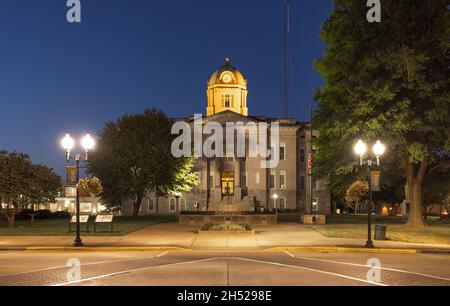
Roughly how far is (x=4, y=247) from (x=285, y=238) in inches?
559

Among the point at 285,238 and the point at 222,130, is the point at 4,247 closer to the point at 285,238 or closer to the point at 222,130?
the point at 285,238

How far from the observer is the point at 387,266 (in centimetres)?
1720

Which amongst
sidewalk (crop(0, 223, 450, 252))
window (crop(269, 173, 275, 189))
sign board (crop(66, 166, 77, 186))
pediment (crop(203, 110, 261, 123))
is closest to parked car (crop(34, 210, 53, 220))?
pediment (crop(203, 110, 261, 123))

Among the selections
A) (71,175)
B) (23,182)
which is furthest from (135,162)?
(71,175)

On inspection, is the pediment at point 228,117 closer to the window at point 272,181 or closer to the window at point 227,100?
the window at point 227,100

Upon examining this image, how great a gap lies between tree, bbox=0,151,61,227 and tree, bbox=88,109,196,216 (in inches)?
537

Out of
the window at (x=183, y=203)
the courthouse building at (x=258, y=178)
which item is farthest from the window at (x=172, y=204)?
the window at (x=183, y=203)

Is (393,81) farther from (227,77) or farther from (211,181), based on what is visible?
(227,77)

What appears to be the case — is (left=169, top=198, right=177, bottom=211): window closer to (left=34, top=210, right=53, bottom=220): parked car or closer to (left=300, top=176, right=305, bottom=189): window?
(left=300, top=176, right=305, bottom=189): window

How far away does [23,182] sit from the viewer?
1518 inches

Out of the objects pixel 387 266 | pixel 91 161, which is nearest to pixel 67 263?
pixel 387 266

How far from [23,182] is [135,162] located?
17.4m

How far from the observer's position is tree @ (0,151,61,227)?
38.1m

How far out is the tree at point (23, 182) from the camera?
38.1 m
